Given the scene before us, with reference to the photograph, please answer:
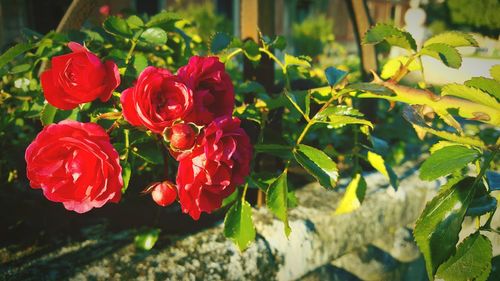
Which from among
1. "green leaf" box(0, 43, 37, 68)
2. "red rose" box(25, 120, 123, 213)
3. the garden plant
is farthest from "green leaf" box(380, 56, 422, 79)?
"green leaf" box(0, 43, 37, 68)

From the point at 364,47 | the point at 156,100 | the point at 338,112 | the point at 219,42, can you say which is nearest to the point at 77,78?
the point at 156,100

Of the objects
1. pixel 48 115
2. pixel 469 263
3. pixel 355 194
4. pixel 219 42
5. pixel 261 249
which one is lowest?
pixel 261 249

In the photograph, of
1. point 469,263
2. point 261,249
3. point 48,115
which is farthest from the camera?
point 261,249

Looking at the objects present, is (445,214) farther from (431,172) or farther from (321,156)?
(321,156)

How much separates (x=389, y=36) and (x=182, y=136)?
556 millimetres

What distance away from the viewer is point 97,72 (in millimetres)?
726

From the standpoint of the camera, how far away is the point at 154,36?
39.9 inches

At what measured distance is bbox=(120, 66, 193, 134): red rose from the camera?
2.19ft

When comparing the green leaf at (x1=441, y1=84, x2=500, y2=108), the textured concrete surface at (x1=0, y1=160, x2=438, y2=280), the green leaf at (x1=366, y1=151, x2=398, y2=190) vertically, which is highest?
the green leaf at (x1=441, y1=84, x2=500, y2=108)

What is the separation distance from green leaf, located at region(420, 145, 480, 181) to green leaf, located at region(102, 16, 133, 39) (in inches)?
33.4

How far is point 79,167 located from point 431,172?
67cm

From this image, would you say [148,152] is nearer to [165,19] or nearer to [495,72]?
[165,19]

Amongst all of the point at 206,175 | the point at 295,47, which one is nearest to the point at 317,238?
the point at 206,175

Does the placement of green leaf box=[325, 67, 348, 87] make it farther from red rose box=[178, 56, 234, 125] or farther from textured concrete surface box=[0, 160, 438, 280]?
textured concrete surface box=[0, 160, 438, 280]
